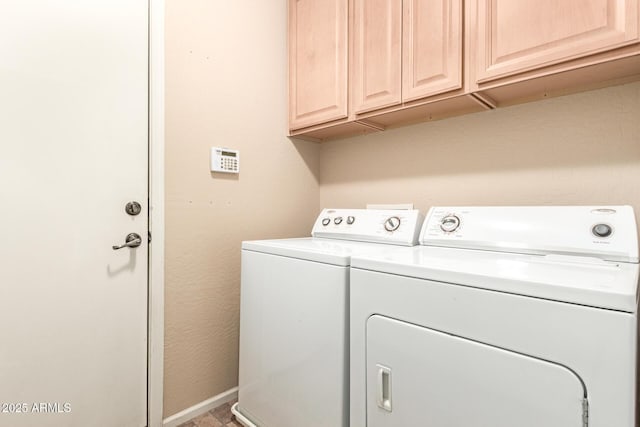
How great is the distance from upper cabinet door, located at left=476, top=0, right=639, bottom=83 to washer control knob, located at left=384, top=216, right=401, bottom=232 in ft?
2.15

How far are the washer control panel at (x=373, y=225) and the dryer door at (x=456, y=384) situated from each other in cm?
53

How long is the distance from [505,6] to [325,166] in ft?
4.09

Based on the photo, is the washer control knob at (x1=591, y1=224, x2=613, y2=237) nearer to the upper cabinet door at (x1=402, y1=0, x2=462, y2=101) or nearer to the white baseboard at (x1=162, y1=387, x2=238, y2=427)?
the upper cabinet door at (x1=402, y1=0, x2=462, y2=101)

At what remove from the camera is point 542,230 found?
110cm

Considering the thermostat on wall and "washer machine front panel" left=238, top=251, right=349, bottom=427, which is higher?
the thermostat on wall

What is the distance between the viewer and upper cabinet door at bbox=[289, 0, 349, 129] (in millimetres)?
1601

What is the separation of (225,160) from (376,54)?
90cm

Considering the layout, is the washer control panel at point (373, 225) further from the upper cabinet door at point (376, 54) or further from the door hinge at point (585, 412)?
the door hinge at point (585, 412)

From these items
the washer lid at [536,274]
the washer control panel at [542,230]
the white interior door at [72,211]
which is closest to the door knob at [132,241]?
the white interior door at [72,211]

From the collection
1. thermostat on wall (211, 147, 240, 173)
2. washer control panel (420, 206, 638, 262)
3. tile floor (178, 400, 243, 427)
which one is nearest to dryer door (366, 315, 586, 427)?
washer control panel (420, 206, 638, 262)

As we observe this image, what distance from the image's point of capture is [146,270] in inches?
54.4

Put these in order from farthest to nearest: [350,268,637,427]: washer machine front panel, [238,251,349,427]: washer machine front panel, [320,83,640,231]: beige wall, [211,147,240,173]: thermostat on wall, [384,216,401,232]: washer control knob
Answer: [211,147,240,173]: thermostat on wall → [384,216,401,232]: washer control knob → [320,83,640,231]: beige wall → [238,251,349,427]: washer machine front panel → [350,268,637,427]: washer machine front panel

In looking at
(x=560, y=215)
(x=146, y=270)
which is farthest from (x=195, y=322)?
(x=560, y=215)

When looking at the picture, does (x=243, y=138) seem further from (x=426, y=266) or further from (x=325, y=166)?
(x=426, y=266)
